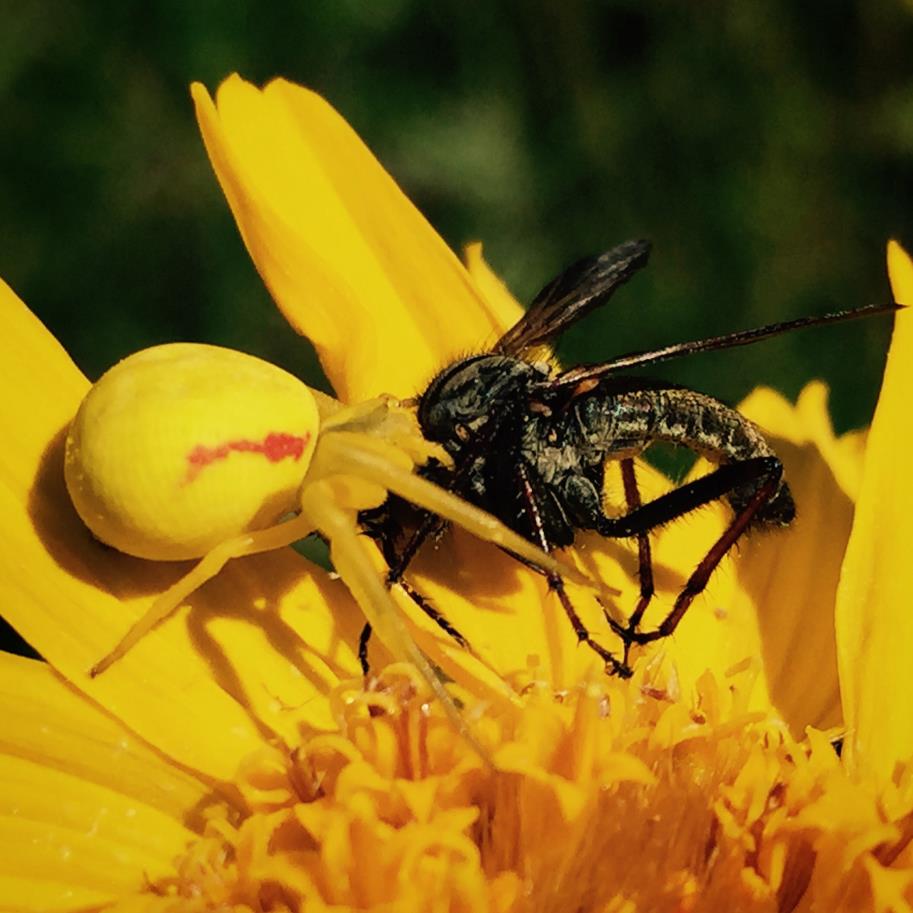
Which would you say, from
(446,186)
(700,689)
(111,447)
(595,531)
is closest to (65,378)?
(111,447)

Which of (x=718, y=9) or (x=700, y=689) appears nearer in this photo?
(x=700, y=689)

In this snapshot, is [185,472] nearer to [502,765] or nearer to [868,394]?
[502,765]

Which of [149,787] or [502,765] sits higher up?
[149,787]

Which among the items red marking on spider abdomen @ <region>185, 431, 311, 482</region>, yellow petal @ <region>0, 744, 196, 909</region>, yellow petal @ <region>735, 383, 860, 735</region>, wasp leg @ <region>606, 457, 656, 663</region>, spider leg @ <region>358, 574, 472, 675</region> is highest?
red marking on spider abdomen @ <region>185, 431, 311, 482</region>

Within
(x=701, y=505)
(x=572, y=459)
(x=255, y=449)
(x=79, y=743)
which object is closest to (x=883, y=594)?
(x=701, y=505)

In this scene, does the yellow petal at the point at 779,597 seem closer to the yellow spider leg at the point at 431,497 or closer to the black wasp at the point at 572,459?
the black wasp at the point at 572,459

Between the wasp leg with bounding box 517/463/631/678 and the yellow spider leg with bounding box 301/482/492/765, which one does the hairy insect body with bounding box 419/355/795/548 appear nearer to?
the wasp leg with bounding box 517/463/631/678

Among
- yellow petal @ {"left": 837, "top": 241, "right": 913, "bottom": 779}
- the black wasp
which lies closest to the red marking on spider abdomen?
the black wasp

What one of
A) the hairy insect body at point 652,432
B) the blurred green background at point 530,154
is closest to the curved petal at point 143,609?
the hairy insect body at point 652,432
